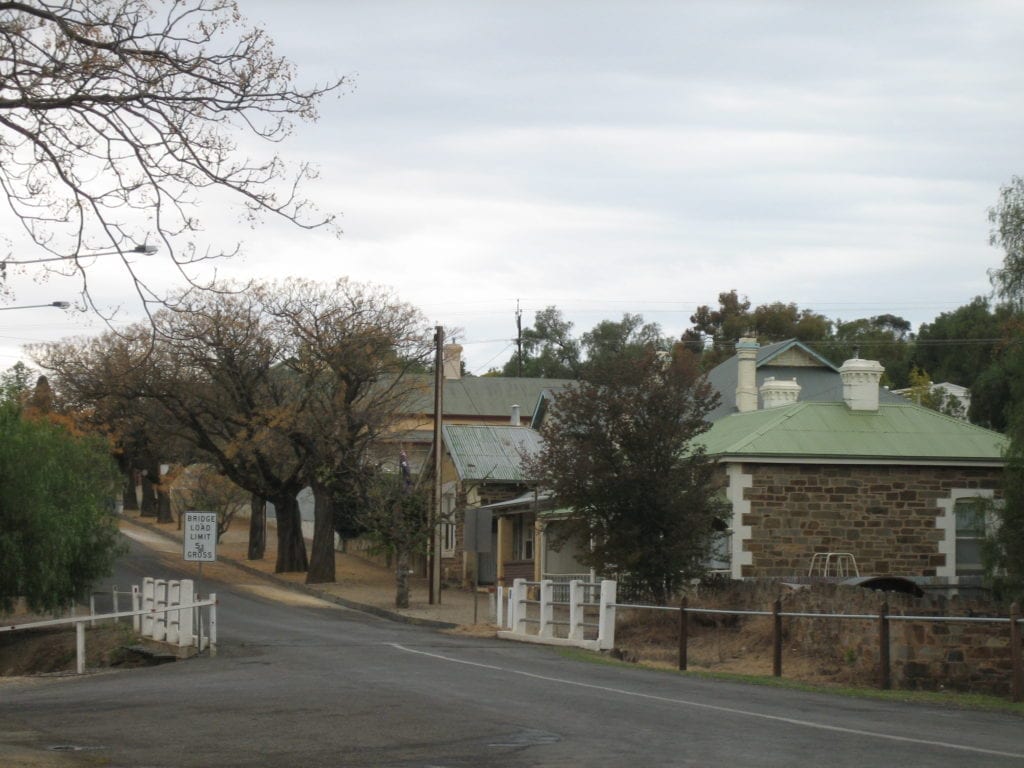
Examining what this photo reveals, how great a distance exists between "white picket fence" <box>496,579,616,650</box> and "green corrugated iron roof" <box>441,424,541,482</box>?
16338mm

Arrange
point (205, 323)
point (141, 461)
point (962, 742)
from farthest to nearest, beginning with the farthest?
point (141, 461) < point (205, 323) < point (962, 742)

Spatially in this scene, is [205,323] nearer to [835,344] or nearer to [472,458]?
[472,458]

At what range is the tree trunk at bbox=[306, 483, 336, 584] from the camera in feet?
158

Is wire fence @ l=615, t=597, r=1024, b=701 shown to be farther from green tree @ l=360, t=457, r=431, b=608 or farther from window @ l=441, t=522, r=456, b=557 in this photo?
window @ l=441, t=522, r=456, b=557

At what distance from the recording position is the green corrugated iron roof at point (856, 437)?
29.7 meters

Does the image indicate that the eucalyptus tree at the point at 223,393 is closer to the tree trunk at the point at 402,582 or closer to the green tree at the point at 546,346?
the tree trunk at the point at 402,582

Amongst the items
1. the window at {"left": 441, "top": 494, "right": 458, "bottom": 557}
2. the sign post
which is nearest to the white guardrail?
the sign post

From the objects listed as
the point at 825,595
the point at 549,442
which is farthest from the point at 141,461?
the point at 825,595

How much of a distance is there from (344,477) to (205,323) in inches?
277

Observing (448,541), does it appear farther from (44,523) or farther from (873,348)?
(873,348)

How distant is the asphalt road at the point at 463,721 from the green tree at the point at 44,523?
8.68 metres

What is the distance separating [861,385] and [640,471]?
887 centimetres

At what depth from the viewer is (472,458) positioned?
49219mm

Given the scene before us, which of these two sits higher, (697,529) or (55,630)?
(697,529)
